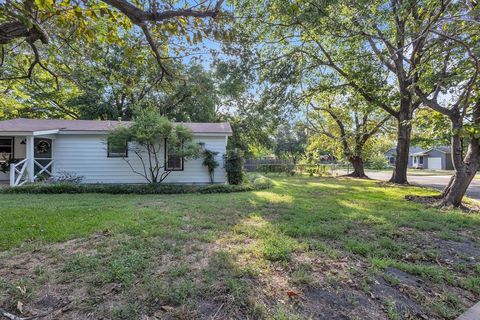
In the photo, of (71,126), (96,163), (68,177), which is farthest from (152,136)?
(71,126)

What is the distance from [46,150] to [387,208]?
1305 cm

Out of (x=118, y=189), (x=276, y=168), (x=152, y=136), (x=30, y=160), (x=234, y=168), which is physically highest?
(x=152, y=136)

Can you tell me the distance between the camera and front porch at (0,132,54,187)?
Result: 9.71m

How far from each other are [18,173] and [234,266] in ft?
35.4

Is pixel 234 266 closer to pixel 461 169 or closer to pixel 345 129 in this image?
pixel 461 169

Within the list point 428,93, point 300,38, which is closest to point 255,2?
point 300,38

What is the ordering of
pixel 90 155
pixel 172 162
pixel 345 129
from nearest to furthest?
pixel 90 155 → pixel 172 162 → pixel 345 129

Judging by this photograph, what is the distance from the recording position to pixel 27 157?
994 centimetres

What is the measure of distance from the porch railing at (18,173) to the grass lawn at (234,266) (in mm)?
4810

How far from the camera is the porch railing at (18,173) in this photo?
921 cm

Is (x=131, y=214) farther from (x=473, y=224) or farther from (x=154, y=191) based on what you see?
(x=473, y=224)

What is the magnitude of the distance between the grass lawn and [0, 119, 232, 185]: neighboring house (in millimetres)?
5978

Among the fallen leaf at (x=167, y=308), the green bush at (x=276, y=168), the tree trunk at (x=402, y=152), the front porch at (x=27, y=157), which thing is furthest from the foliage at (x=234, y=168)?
the green bush at (x=276, y=168)

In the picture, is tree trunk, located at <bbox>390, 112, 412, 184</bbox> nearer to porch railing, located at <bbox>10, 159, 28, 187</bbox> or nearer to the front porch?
the front porch
